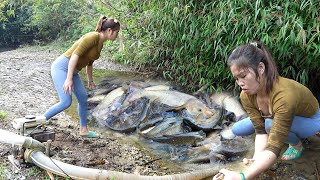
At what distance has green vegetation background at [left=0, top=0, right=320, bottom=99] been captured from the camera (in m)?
3.43

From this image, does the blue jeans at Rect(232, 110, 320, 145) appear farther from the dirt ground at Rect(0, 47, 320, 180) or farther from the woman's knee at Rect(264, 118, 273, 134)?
the dirt ground at Rect(0, 47, 320, 180)

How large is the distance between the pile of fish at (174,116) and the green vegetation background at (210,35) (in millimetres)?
453

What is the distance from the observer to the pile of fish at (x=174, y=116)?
3.78 m

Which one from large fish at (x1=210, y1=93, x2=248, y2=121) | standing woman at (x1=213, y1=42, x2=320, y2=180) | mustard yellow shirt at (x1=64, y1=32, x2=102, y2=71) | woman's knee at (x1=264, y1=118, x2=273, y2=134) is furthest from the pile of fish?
standing woman at (x1=213, y1=42, x2=320, y2=180)

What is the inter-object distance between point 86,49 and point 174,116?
169 centimetres

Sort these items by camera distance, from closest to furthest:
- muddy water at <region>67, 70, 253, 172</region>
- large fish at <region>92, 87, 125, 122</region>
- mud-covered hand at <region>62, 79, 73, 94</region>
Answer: mud-covered hand at <region>62, 79, 73, 94</region> → muddy water at <region>67, 70, 253, 172</region> → large fish at <region>92, 87, 125, 122</region>

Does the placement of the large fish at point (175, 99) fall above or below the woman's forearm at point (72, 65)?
below

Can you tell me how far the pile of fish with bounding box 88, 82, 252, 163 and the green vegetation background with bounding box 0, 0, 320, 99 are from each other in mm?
453

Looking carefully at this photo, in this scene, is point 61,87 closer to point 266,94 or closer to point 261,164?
point 266,94

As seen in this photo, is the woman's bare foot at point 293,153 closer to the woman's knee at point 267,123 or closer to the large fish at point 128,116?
the woman's knee at point 267,123

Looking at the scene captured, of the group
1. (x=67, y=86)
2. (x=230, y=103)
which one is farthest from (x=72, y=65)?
(x=230, y=103)

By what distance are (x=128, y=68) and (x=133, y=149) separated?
3850 mm

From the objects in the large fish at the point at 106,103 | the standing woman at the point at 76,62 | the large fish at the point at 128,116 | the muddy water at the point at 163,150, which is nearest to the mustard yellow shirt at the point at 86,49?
the standing woman at the point at 76,62

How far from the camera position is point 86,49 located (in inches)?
125
